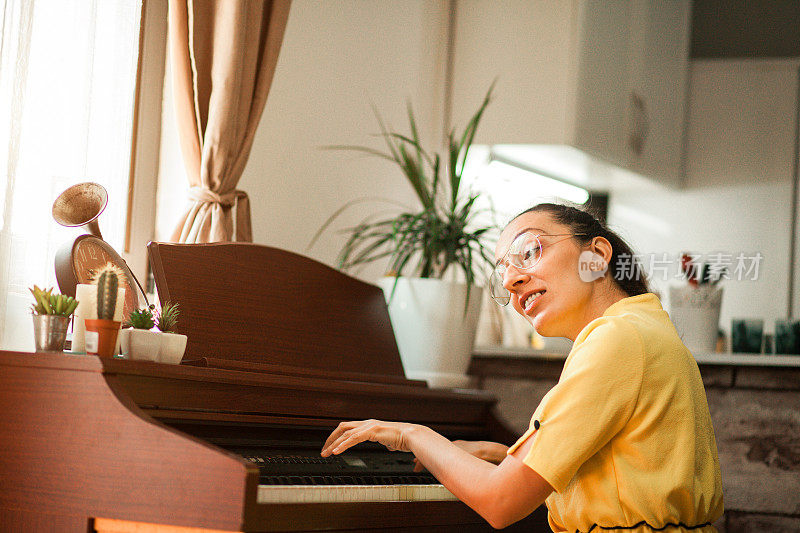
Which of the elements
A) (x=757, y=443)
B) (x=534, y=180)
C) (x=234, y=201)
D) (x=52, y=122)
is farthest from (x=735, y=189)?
(x=52, y=122)

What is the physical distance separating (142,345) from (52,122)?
2.75ft

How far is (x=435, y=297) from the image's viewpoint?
279 cm

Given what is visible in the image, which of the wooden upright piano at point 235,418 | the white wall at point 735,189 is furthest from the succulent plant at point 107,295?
the white wall at point 735,189

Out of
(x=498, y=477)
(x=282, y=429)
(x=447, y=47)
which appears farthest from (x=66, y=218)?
(x=447, y=47)

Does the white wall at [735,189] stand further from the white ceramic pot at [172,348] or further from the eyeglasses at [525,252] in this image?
the white ceramic pot at [172,348]

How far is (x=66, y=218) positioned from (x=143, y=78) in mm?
938

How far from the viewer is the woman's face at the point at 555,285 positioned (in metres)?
1.65

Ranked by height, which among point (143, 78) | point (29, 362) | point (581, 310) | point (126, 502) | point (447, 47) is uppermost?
point (447, 47)

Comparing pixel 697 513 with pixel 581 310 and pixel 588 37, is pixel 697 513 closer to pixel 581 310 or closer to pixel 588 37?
pixel 581 310

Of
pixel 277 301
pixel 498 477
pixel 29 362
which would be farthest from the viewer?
pixel 277 301

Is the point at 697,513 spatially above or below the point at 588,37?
below

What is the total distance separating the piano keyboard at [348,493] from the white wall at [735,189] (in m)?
3.60

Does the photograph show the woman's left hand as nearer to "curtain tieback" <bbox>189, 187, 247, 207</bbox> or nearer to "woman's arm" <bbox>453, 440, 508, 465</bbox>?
"woman's arm" <bbox>453, 440, 508, 465</bbox>

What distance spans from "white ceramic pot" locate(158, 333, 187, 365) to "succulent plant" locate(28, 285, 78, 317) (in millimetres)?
176
